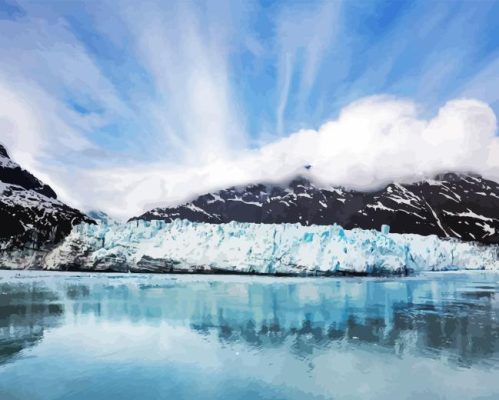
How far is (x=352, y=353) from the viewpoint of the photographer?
6.47 m

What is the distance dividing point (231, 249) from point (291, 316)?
14578 mm

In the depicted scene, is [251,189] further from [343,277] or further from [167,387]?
[167,387]

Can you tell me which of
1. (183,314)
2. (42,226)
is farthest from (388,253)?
(42,226)

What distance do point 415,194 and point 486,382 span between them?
75.0 m

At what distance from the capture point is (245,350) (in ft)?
21.8

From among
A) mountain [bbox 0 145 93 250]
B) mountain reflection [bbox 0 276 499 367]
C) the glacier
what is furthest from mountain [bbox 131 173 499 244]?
mountain reflection [bbox 0 276 499 367]

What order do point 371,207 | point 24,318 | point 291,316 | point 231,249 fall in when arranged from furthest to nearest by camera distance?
1. point 371,207
2. point 231,249
3. point 291,316
4. point 24,318

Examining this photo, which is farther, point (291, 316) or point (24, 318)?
point (291, 316)

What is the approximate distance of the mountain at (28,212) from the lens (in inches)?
1232

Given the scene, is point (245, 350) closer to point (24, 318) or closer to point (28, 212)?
point (24, 318)

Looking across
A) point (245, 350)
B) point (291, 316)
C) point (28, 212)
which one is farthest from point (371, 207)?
point (245, 350)

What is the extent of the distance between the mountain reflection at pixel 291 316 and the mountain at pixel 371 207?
5284 cm

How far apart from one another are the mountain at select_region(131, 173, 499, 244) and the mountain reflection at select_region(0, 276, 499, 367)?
52845mm

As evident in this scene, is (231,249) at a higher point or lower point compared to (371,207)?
lower
